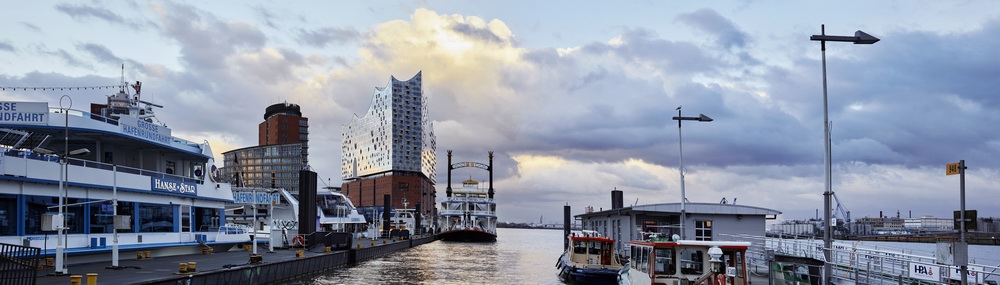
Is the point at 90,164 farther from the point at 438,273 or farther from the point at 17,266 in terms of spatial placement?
the point at 438,273

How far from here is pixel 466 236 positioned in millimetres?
124625

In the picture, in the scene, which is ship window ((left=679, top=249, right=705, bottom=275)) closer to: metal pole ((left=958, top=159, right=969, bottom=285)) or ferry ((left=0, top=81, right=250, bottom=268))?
metal pole ((left=958, top=159, right=969, bottom=285))

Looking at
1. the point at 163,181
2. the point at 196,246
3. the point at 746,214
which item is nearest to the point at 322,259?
the point at 196,246

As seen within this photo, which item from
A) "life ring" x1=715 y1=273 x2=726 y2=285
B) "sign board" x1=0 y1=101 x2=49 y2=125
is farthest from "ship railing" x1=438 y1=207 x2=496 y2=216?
"life ring" x1=715 y1=273 x2=726 y2=285

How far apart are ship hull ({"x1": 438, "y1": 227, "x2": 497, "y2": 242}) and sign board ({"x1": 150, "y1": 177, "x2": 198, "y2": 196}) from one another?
8005 cm

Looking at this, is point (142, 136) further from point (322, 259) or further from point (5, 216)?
point (322, 259)

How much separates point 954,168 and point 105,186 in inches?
1369

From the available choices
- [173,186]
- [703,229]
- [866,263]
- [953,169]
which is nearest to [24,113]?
[173,186]

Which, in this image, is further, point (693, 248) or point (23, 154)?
point (23, 154)

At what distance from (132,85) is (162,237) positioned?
436 inches

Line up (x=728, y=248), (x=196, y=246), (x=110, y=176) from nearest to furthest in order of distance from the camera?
(x=728, y=248)
(x=110, y=176)
(x=196, y=246)

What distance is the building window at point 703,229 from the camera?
41.1 meters

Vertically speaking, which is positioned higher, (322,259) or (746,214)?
(746,214)

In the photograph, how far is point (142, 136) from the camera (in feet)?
131
